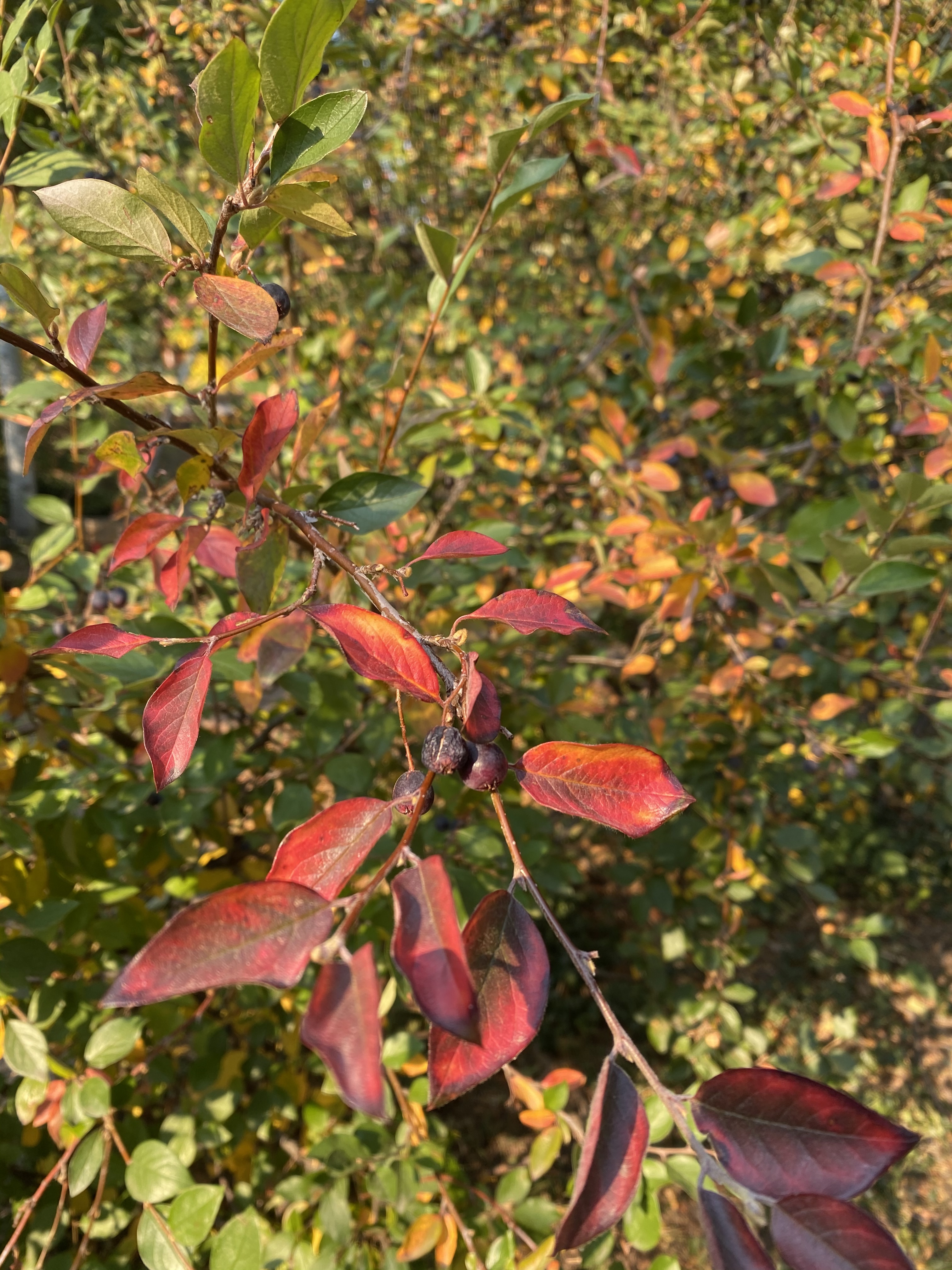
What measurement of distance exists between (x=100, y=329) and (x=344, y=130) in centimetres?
28

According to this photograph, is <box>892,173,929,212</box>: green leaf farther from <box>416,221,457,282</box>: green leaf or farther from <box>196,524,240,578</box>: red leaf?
<box>196,524,240,578</box>: red leaf

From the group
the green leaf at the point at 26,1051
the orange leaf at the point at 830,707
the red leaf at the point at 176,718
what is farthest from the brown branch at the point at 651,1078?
the orange leaf at the point at 830,707

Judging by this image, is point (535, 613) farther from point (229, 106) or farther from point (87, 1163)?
point (87, 1163)

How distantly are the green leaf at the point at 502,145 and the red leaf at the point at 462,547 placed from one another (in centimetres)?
41

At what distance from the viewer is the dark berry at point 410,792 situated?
421mm

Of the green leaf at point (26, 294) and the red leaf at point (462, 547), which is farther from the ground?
the green leaf at point (26, 294)

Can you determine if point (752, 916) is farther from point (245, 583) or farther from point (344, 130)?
point (344, 130)

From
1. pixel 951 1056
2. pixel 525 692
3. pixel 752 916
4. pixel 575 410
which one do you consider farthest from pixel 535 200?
pixel 951 1056

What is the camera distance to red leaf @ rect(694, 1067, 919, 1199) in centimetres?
35

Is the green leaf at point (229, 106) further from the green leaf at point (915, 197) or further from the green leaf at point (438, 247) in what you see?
the green leaf at point (915, 197)

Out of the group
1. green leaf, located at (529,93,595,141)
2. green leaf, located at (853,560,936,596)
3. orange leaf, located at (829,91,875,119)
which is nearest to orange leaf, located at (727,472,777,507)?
green leaf, located at (853,560,936,596)

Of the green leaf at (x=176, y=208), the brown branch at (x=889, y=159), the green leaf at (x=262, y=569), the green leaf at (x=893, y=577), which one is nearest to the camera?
the green leaf at (x=176, y=208)

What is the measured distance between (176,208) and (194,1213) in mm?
930

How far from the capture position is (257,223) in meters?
0.52
